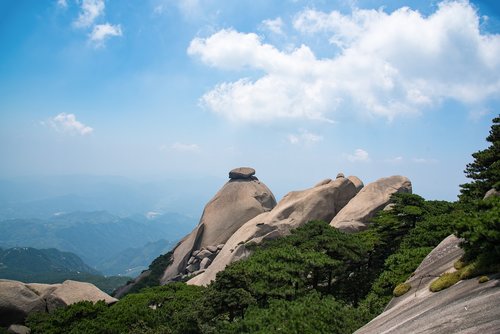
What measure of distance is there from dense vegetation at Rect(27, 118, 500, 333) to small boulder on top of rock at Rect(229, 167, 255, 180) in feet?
118

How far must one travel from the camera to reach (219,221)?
57531 millimetres

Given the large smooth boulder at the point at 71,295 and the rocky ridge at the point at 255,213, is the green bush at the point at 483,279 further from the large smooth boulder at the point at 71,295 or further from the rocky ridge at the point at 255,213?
the rocky ridge at the point at 255,213

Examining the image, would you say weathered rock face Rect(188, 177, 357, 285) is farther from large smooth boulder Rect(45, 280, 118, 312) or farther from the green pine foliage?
the green pine foliage

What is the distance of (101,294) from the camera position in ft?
110

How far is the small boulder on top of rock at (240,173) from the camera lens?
6644 cm

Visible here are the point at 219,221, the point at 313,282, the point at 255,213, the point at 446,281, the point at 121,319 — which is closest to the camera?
the point at 446,281

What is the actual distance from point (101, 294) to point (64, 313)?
393 inches

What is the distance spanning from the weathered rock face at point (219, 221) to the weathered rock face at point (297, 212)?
7305 mm

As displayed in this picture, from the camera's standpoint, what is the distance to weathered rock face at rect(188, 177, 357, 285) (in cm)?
4567

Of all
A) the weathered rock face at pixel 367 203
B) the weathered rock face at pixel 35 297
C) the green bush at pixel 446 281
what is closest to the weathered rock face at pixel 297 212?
the weathered rock face at pixel 367 203

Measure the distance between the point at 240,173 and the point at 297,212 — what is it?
2139cm

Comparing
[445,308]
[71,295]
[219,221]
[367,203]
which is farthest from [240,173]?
[445,308]

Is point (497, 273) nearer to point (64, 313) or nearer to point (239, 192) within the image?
point (64, 313)

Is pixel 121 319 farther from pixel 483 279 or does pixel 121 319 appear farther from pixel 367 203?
pixel 367 203
